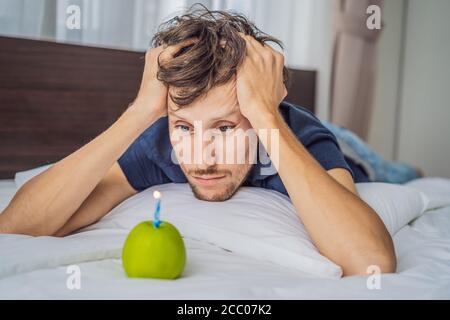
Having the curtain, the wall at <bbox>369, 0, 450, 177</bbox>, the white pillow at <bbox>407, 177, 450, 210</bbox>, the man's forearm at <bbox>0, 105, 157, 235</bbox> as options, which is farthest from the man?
the wall at <bbox>369, 0, 450, 177</bbox>

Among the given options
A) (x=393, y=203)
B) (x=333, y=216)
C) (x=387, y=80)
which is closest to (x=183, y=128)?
(x=333, y=216)

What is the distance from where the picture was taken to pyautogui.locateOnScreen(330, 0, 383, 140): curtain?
9.78ft

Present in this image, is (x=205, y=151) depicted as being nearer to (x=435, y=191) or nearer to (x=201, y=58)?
(x=201, y=58)

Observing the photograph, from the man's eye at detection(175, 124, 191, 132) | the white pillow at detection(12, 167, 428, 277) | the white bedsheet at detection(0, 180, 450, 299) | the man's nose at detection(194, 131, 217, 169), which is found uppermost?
the man's eye at detection(175, 124, 191, 132)

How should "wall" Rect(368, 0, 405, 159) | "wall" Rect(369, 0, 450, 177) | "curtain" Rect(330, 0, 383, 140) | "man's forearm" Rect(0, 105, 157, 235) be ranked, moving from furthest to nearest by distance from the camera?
"wall" Rect(368, 0, 405, 159), "wall" Rect(369, 0, 450, 177), "curtain" Rect(330, 0, 383, 140), "man's forearm" Rect(0, 105, 157, 235)

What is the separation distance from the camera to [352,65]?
305 cm

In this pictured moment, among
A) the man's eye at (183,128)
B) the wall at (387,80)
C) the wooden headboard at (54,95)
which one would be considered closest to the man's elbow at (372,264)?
the man's eye at (183,128)

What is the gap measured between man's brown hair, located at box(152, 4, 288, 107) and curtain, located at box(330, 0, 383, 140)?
6.01 ft

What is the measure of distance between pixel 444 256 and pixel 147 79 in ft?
2.20

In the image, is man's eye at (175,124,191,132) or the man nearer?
the man

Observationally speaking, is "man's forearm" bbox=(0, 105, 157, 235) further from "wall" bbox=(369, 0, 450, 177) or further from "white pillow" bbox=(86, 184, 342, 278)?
"wall" bbox=(369, 0, 450, 177)

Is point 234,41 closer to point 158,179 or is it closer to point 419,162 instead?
point 158,179

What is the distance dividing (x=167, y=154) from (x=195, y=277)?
0.51 m

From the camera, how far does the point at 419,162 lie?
12.2 feet
